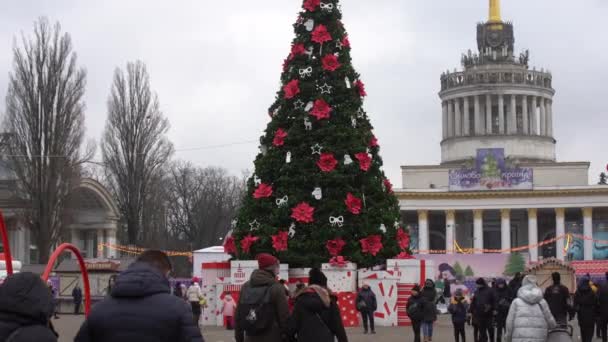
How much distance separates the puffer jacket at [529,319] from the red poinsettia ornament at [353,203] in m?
15.3

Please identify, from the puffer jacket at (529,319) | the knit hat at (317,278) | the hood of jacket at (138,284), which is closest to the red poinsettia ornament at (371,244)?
the puffer jacket at (529,319)

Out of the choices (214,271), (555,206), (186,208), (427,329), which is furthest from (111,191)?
(427,329)

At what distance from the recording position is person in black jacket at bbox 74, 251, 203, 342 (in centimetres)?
642

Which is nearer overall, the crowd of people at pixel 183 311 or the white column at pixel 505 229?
the crowd of people at pixel 183 311

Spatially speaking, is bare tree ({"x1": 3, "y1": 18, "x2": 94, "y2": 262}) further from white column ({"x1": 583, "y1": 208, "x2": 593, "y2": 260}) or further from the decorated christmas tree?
white column ({"x1": 583, "y1": 208, "x2": 593, "y2": 260})

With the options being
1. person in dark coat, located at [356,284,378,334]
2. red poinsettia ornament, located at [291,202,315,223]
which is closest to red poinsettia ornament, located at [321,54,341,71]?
red poinsettia ornament, located at [291,202,315,223]

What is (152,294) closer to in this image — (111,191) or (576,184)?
(111,191)

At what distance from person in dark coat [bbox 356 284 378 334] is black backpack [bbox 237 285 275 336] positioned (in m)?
18.0

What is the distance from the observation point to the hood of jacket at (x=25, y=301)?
20.3 ft

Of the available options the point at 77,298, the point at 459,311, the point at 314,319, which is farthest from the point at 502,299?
the point at 77,298

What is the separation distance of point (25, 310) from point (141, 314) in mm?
627

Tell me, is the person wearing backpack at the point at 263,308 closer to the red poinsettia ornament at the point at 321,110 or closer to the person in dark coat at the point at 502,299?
the person in dark coat at the point at 502,299

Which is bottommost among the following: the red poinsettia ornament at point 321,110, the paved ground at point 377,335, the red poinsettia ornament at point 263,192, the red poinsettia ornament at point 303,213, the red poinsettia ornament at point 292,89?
the paved ground at point 377,335

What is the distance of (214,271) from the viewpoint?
32.3m
